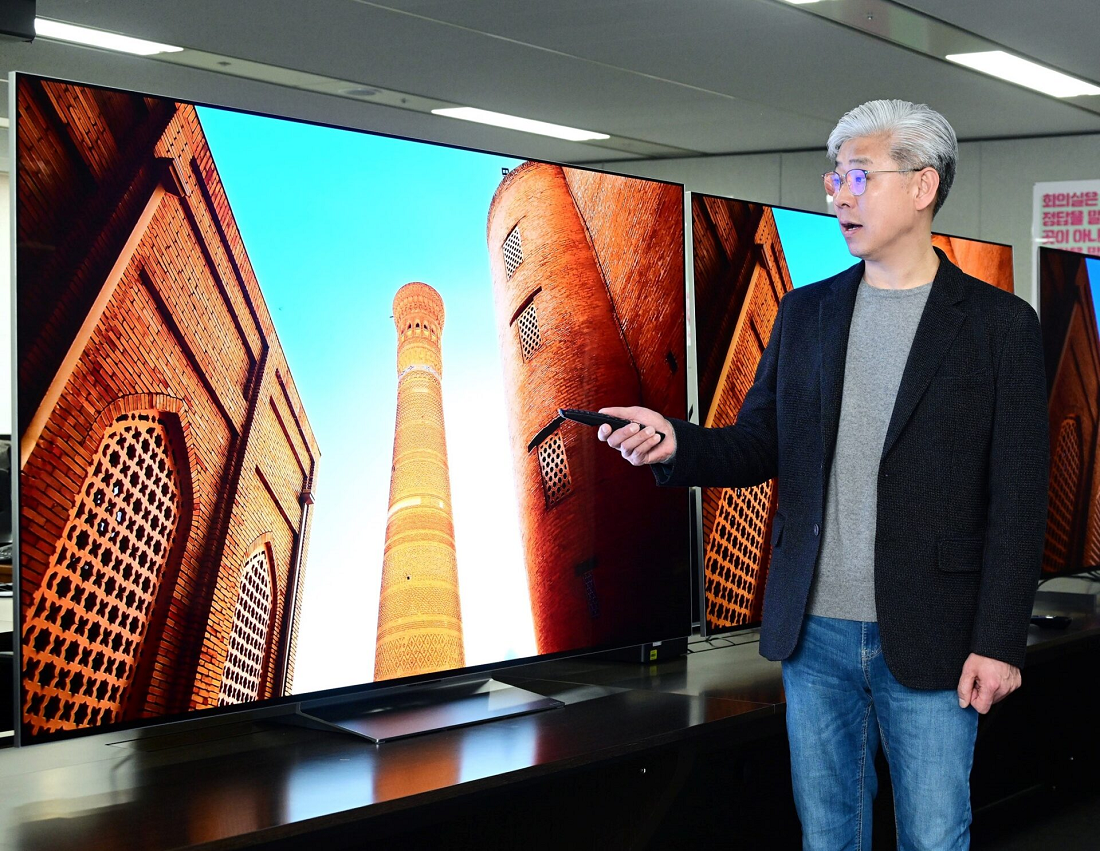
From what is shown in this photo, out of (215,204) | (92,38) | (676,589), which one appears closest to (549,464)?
(676,589)

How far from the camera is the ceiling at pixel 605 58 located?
17.0 feet

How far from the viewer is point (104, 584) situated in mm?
1663

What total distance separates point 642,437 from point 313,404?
1.86 feet

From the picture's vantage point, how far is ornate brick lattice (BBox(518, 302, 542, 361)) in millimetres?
2359

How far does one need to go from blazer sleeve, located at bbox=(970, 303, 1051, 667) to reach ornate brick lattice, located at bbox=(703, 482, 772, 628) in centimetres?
102

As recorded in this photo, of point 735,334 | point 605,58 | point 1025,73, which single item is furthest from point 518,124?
point 735,334

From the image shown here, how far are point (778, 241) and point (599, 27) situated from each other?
9.60 ft

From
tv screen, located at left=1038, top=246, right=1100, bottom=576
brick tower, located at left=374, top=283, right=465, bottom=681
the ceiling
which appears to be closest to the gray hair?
brick tower, located at left=374, top=283, right=465, bottom=681

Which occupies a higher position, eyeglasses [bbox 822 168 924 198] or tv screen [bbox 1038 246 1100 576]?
tv screen [bbox 1038 246 1100 576]

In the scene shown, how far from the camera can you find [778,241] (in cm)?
294

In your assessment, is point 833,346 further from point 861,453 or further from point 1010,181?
point 1010,181

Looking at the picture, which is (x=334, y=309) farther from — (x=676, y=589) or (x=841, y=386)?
(x=676, y=589)

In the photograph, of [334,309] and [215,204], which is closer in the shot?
[215,204]

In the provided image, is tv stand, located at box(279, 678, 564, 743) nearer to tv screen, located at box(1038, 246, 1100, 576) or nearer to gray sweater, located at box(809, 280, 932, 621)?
gray sweater, located at box(809, 280, 932, 621)
